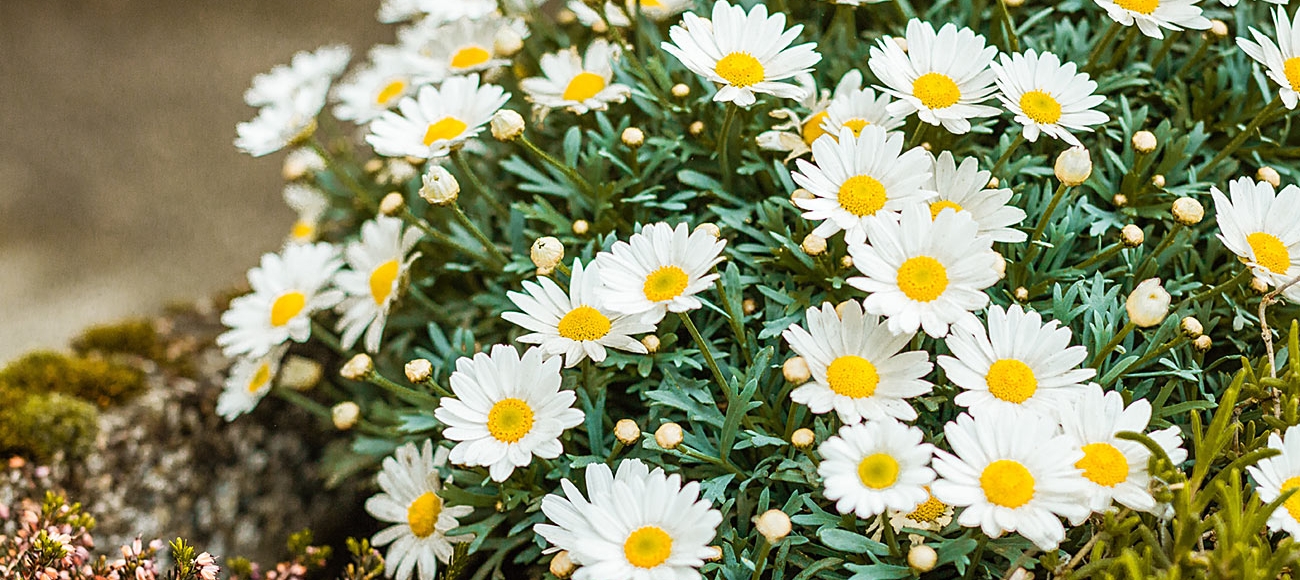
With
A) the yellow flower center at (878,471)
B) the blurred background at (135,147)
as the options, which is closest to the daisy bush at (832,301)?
the yellow flower center at (878,471)

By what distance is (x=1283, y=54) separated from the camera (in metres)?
1.23

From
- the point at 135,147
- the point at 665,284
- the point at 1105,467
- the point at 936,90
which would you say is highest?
the point at 135,147

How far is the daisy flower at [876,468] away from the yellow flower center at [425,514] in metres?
0.57

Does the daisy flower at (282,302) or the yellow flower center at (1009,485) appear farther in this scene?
the daisy flower at (282,302)

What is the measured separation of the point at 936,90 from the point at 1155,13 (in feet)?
1.00

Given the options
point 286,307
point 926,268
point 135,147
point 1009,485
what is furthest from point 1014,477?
point 135,147

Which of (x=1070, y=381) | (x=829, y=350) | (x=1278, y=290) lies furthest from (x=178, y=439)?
(x=1278, y=290)

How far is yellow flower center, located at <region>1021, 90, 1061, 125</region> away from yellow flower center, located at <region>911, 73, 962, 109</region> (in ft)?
0.25

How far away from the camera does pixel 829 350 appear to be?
1074mm

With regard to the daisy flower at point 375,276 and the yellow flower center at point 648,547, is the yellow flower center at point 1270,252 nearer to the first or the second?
the yellow flower center at point 648,547

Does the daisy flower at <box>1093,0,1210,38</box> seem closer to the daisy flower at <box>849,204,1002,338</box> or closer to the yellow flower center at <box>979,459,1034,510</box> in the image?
the daisy flower at <box>849,204,1002,338</box>

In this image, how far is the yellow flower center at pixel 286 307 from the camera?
1559 millimetres

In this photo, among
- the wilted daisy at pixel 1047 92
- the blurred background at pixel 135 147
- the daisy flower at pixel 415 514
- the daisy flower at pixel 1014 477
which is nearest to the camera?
the daisy flower at pixel 1014 477

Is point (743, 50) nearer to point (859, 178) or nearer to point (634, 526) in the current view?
point (859, 178)
